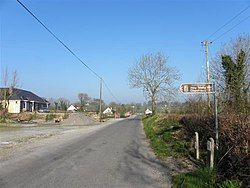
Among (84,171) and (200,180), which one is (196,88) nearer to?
(200,180)

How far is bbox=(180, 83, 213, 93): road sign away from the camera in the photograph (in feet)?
39.3

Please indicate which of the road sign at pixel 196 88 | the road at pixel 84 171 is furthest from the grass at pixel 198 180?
the road sign at pixel 196 88

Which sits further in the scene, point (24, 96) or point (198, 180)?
point (24, 96)

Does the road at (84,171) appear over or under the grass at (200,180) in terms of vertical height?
under

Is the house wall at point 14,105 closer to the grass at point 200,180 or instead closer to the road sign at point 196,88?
the road sign at point 196,88

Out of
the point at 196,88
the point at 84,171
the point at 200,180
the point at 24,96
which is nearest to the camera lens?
the point at 200,180

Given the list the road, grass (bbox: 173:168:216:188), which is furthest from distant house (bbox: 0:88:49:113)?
grass (bbox: 173:168:216:188)

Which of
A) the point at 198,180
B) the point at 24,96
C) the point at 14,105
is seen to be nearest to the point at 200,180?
the point at 198,180

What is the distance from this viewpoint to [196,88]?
12031 millimetres

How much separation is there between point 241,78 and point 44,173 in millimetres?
12128

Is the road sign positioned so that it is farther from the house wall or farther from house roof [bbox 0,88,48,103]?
the house wall

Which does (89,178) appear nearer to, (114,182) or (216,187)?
(114,182)

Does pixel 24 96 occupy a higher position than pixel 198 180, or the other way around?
pixel 24 96

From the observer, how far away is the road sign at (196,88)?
1198 centimetres
